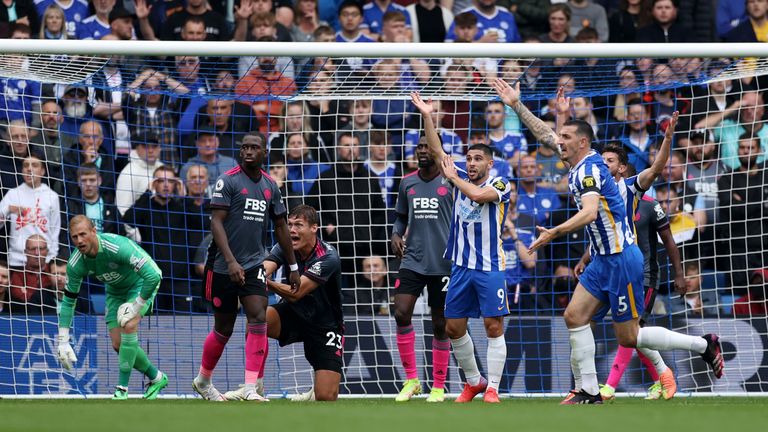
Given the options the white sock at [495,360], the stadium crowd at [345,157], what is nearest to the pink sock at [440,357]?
the white sock at [495,360]

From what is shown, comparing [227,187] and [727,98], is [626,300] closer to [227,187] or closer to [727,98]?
[227,187]

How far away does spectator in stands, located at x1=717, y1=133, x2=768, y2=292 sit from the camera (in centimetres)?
1301

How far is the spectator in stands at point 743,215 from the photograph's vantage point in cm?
1301

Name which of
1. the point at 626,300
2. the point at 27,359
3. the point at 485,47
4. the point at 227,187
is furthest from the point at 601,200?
the point at 27,359

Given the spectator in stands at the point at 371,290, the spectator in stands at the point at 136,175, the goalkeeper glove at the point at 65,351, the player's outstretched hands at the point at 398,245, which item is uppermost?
the spectator in stands at the point at 136,175

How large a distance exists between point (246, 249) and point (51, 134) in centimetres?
348

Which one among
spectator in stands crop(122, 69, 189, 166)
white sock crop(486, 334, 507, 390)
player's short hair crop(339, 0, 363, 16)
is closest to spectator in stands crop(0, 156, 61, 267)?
spectator in stands crop(122, 69, 189, 166)

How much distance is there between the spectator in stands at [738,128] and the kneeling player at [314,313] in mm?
4922

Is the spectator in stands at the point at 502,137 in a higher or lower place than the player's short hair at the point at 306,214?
higher

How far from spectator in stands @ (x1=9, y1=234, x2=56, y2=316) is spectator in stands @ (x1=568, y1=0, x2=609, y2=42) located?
7.63m

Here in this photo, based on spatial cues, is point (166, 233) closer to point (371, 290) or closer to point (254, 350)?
point (371, 290)

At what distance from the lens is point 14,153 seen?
496 inches

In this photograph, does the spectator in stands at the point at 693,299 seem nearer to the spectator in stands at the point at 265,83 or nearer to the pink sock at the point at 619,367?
the pink sock at the point at 619,367

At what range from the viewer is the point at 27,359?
12188 mm
